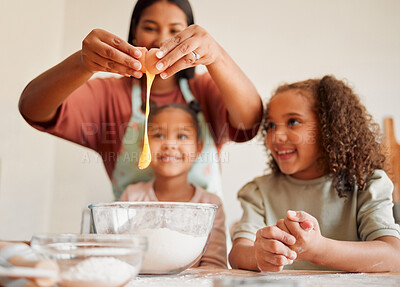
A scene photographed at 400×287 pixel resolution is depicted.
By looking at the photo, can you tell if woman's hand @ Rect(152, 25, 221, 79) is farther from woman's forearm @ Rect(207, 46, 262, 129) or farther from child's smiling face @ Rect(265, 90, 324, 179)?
child's smiling face @ Rect(265, 90, 324, 179)

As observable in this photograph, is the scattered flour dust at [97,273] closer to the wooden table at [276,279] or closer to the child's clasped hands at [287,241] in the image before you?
the wooden table at [276,279]

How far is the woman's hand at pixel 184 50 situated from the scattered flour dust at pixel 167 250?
34cm

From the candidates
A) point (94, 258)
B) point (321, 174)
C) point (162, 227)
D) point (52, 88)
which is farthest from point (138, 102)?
point (94, 258)

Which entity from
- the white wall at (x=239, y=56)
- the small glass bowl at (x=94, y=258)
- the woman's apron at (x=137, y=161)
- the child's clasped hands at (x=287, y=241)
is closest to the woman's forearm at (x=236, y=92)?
the woman's apron at (x=137, y=161)

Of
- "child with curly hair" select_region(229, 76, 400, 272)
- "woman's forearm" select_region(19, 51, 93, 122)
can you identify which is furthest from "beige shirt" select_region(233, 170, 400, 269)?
"woman's forearm" select_region(19, 51, 93, 122)

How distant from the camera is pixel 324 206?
1.01 metres

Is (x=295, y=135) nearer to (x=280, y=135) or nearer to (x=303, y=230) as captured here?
(x=280, y=135)

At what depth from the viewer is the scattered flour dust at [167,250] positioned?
614 mm

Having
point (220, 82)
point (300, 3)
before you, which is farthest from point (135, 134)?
point (300, 3)

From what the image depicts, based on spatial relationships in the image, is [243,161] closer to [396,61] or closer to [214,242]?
[396,61]

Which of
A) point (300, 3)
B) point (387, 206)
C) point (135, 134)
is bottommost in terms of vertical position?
point (387, 206)

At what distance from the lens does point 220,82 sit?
3.41ft

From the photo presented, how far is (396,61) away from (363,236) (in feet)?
4.90

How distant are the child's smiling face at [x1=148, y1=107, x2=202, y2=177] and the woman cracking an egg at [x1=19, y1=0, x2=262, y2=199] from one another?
3cm
